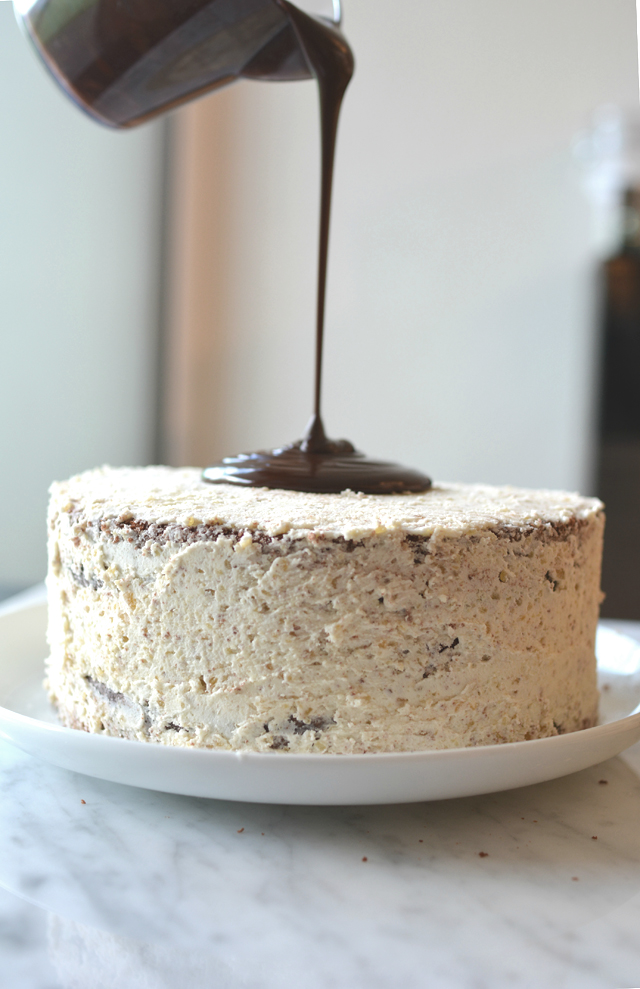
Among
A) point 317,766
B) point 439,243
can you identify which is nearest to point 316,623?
point 317,766

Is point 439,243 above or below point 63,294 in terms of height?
above

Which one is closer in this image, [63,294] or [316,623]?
[316,623]

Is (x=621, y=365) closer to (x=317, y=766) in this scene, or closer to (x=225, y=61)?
(x=225, y=61)

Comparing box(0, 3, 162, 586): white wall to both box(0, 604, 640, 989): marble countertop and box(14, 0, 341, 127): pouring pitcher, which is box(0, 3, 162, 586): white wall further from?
box(0, 604, 640, 989): marble countertop

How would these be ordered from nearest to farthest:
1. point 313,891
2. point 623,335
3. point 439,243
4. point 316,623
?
point 313,891 < point 316,623 < point 623,335 < point 439,243

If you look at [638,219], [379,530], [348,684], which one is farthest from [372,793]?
[638,219]

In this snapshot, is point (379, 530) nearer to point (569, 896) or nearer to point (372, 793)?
point (372, 793)

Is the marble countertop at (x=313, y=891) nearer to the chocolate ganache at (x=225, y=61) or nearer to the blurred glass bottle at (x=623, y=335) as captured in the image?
the chocolate ganache at (x=225, y=61)
